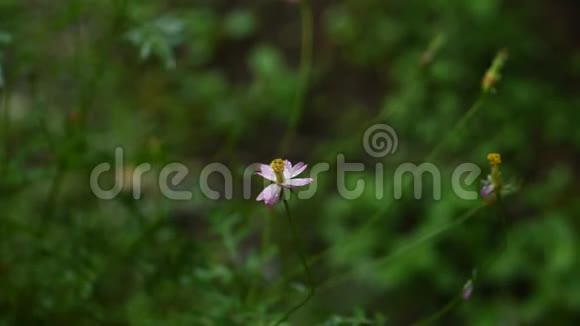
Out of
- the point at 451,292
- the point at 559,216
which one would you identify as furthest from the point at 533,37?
the point at 451,292

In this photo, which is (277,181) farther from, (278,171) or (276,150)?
(276,150)

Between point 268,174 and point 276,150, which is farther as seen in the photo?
point 276,150

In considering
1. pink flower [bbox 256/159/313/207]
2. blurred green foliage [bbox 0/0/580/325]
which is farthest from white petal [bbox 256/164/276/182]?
blurred green foliage [bbox 0/0/580/325]

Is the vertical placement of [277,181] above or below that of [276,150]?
below

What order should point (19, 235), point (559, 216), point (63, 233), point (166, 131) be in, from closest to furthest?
point (63, 233), point (19, 235), point (559, 216), point (166, 131)

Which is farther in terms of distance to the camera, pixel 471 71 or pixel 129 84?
pixel 129 84

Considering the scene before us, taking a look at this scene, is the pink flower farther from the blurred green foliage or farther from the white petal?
the blurred green foliage

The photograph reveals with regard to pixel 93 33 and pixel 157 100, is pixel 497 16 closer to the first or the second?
pixel 157 100

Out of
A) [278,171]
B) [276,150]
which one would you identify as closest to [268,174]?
[278,171]
